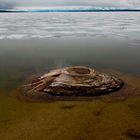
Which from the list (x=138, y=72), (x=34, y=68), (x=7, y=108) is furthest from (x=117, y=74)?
(x=7, y=108)

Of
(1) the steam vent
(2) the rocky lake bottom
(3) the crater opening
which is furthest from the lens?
(3) the crater opening

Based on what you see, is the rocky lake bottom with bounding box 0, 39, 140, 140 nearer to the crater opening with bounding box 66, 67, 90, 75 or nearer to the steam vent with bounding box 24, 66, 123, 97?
the steam vent with bounding box 24, 66, 123, 97

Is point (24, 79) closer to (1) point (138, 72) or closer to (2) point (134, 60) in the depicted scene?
(1) point (138, 72)

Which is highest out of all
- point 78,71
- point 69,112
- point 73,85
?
point 78,71

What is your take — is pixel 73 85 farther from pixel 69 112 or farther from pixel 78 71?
pixel 69 112

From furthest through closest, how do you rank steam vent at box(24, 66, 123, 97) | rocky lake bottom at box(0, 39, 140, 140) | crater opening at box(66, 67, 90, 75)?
crater opening at box(66, 67, 90, 75)
steam vent at box(24, 66, 123, 97)
rocky lake bottom at box(0, 39, 140, 140)

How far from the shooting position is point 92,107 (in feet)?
37.2

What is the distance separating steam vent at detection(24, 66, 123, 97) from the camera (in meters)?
12.7

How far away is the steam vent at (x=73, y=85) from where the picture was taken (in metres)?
12.7

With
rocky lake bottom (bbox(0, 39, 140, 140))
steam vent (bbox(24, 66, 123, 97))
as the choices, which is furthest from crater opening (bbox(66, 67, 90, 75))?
rocky lake bottom (bbox(0, 39, 140, 140))

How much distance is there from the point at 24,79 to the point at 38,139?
7.31 m

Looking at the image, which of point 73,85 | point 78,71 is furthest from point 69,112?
point 78,71

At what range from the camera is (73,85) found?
41.8ft

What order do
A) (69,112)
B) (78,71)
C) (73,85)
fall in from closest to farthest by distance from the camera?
(69,112)
(73,85)
(78,71)
